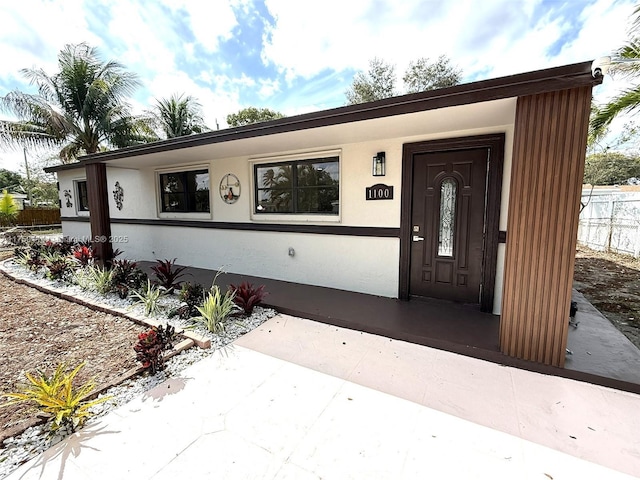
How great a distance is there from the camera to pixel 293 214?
5223mm

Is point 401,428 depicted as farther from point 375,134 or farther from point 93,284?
point 93,284

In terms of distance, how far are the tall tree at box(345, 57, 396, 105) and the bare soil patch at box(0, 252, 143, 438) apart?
17.5 metres

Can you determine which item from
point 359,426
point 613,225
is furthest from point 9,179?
point 613,225

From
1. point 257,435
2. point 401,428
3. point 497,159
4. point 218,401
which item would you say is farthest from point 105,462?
point 497,159

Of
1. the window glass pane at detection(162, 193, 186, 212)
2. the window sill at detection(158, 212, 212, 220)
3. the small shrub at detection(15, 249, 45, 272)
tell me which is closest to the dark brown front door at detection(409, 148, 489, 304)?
the window sill at detection(158, 212, 212, 220)

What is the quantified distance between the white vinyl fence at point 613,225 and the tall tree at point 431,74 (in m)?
10.5

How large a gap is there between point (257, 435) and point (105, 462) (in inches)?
34.7

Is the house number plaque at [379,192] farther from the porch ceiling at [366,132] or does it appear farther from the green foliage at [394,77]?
the green foliage at [394,77]

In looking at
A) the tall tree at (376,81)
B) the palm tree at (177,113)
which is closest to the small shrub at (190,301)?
the palm tree at (177,113)

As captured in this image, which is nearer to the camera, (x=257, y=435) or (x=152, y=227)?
(x=257, y=435)

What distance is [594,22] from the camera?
5.96m

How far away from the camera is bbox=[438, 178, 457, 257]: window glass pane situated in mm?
3916

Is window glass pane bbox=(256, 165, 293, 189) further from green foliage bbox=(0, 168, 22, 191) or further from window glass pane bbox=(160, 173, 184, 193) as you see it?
green foliage bbox=(0, 168, 22, 191)

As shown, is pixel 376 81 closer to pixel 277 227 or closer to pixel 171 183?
pixel 171 183
